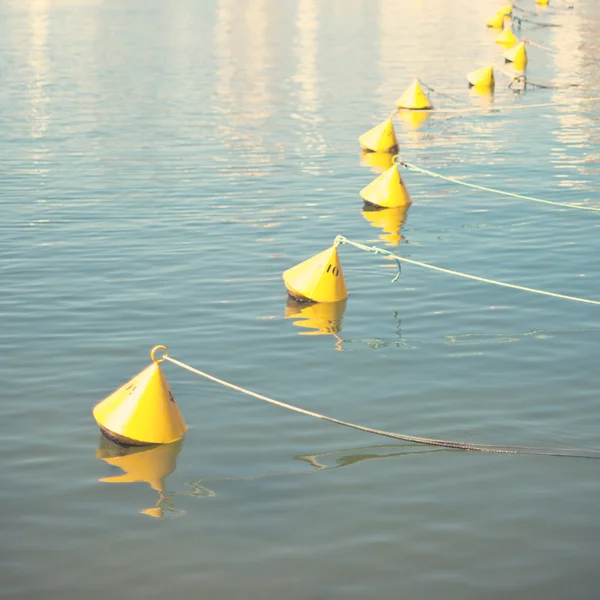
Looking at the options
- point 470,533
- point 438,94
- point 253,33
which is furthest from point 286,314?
point 253,33

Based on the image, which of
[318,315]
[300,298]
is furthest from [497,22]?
[318,315]

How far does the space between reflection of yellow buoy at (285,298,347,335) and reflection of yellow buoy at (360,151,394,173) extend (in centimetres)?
955

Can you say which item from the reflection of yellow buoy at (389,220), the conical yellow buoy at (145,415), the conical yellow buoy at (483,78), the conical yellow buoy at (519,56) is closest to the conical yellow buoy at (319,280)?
the reflection of yellow buoy at (389,220)

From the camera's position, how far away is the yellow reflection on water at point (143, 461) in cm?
894

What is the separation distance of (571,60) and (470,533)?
125 ft

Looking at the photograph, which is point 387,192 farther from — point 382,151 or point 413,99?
point 413,99

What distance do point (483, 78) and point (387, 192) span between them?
1714cm

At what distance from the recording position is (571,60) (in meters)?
43.2

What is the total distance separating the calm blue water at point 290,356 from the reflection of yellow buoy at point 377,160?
253 mm

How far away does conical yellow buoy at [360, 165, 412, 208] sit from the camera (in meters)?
19.1

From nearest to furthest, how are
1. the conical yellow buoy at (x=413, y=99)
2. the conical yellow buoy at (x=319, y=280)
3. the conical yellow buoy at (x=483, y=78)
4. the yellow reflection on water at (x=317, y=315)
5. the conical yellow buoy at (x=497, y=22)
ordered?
the yellow reflection on water at (x=317, y=315) < the conical yellow buoy at (x=319, y=280) < the conical yellow buoy at (x=413, y=99) < the conical yellow buoy at (x=483, y=78) < the conical yellow buoy at (x=497, y=22)

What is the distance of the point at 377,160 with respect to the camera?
2409cm

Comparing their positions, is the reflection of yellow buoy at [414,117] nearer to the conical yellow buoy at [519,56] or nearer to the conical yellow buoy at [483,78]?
the conical yellow buoy at [483,78]

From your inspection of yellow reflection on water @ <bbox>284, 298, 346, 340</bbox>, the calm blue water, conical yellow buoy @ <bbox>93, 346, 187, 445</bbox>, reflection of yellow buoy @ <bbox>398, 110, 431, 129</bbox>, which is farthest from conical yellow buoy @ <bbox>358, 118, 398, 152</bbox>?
conical yellow buoy @ <bbox>93, 346, 187, 445</bbox>
